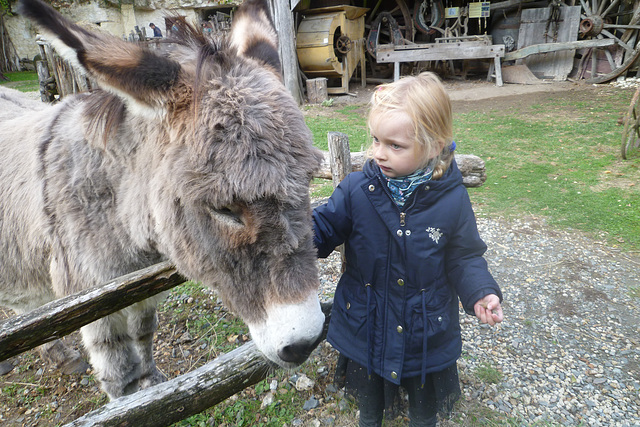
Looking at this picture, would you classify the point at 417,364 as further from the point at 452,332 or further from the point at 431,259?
the point at 431,259

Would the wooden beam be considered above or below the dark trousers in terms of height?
above

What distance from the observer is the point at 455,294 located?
192 centimetres

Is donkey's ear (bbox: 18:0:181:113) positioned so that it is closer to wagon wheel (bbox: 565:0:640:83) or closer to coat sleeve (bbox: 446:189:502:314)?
coat sleeve (bbox: 446:189:502:314)

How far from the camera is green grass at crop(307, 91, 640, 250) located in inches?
193

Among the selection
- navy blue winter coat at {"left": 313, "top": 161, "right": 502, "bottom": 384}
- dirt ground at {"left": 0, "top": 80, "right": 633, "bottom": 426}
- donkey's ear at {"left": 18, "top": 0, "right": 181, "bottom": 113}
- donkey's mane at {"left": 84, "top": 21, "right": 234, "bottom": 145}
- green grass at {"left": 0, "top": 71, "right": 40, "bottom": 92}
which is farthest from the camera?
green grass at {"left": 0, "top": 71, "right": 40, "bottom": 92}

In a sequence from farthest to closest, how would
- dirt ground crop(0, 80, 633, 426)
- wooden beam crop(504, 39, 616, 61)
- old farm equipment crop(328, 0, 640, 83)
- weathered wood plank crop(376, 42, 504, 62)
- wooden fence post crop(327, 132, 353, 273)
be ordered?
weathered wood plank crop(376, 42, 504, 62) < old farm equipment crop(328, 0, 640, 83) < wooden beam crop(504, 39, 616, 61) < wooden fence post crop(327, 132, 353, 273) < dirt ground crop(0, 80, 633, 426)

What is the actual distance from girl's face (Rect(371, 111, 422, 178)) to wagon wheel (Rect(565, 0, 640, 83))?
12904mm

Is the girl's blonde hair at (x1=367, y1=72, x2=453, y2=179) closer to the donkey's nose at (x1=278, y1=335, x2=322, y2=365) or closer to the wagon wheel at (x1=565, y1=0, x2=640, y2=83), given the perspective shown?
the donkey's nose at (x1=278, y1=335, x2=322, y2=365)

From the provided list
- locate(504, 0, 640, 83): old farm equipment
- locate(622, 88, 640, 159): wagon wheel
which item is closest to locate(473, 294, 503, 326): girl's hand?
locate(622, 88, 640, 159): wagon wheel

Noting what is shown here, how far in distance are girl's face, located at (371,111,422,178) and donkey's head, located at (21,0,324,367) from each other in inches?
15.8

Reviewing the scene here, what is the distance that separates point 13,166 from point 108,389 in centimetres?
143

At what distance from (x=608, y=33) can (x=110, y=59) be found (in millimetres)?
14864

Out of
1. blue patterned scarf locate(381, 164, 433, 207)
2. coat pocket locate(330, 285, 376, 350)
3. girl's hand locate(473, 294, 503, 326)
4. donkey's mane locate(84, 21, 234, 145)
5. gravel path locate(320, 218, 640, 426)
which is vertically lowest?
gravel path locate(320, 218, 640, 426)

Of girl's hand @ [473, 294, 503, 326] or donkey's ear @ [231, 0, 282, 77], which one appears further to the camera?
donkey's ear @ [231, 0, 282, 77]
